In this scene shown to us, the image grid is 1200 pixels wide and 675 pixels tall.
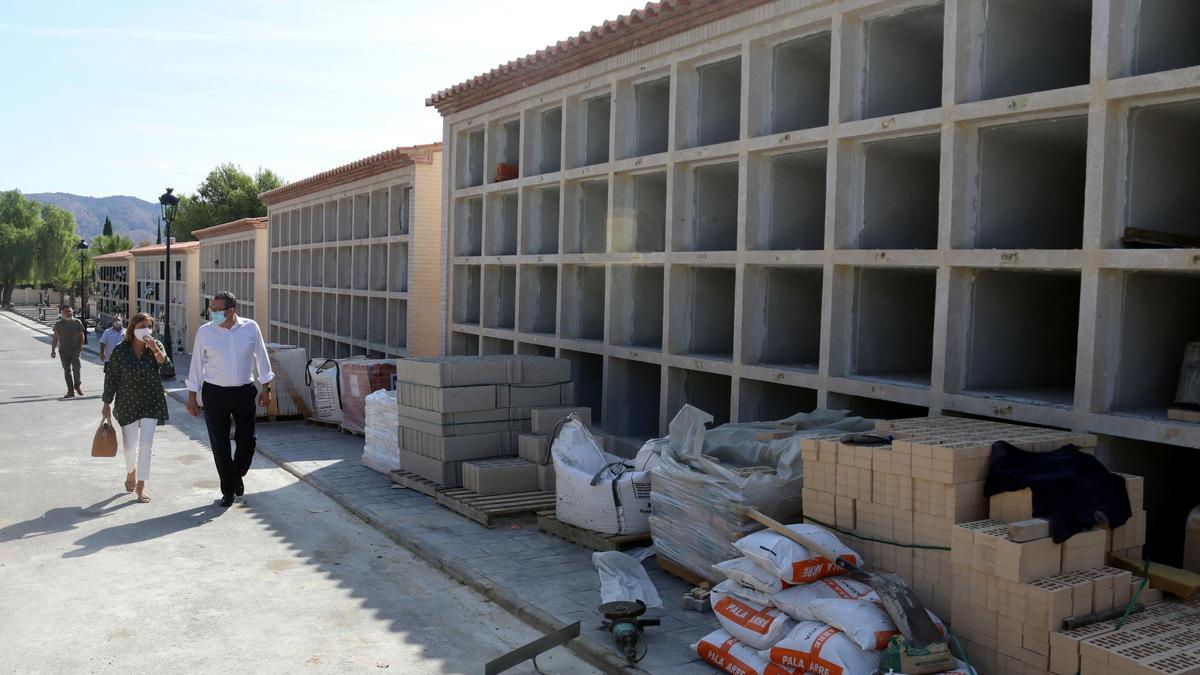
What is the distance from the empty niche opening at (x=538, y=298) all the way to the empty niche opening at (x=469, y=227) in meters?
1.82

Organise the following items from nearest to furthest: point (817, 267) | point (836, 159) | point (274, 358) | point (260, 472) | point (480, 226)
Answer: point (836, 159)
point (817, 267)
point (260, 472)
point (480, 226)
point (274, 358)

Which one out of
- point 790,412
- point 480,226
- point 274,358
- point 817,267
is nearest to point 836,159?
point 817,267

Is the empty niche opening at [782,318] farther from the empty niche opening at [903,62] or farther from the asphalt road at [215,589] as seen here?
the asphalt road at [215,589]

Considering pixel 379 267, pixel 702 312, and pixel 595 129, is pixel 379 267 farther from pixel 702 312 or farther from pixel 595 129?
pixel 702 312

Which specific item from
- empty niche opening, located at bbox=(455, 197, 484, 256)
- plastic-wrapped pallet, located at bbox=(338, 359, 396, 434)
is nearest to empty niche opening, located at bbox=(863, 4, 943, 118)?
empty niche opening, located at bbox=(455, 197, 484, 256)

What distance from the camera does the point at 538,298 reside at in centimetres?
1247

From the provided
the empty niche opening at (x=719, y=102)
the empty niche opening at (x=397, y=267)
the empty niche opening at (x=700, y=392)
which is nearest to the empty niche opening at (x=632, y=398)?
the empty niche opening at (x=700, y=392)

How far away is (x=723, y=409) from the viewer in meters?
10.0

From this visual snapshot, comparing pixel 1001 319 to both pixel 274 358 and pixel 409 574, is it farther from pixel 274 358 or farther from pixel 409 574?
pixel 274 358

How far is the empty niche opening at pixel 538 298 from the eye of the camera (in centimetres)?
1236

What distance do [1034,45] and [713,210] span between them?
3433 mm

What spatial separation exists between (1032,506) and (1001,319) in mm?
2603

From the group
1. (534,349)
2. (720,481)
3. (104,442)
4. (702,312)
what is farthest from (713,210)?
(104,442)

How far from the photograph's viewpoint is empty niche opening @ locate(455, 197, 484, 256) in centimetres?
1399
